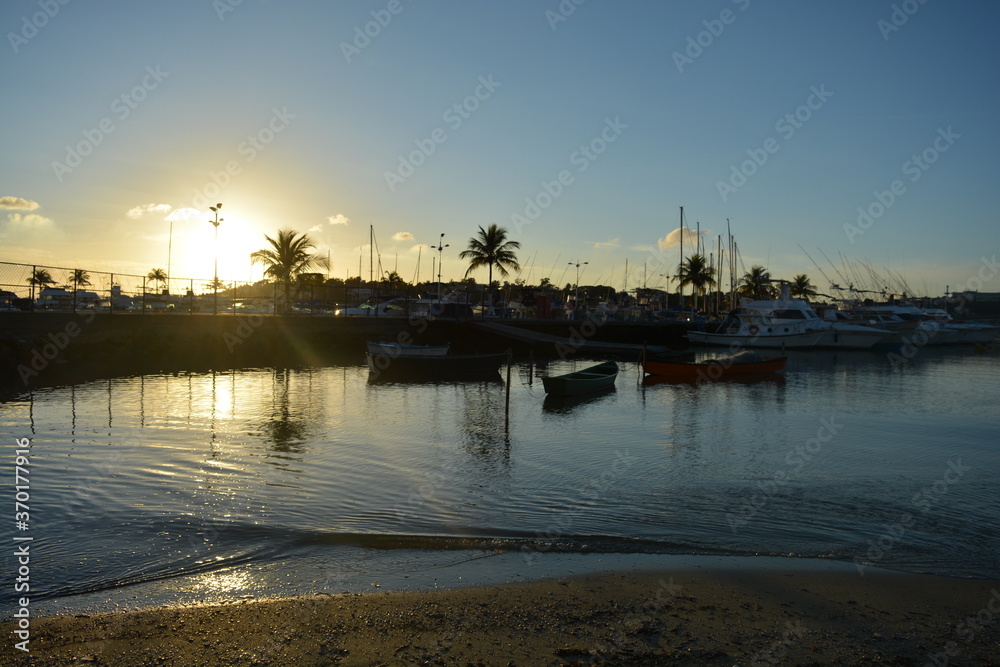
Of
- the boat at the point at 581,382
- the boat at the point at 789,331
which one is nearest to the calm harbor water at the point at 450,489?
the boat at the point at 581,382

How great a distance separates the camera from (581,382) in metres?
28.5

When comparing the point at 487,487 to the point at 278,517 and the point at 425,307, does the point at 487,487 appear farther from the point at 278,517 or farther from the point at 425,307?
the point at 425,307

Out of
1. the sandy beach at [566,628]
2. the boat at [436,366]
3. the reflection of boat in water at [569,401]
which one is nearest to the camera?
the sandy beach at [566,628]

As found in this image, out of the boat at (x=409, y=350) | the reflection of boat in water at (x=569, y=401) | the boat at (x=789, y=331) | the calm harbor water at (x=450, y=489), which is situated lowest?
the calm harbor water at (x=450, y=489)

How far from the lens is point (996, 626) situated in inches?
290

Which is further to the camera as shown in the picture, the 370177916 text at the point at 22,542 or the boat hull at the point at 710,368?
the boat hull at the point at 710,368

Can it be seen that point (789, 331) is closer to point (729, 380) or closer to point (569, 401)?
point (729, 380)

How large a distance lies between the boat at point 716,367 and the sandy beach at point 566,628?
29.2m

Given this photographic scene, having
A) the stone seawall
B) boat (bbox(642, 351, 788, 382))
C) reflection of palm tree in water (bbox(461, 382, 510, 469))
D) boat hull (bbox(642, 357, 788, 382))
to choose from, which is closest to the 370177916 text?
reflection of palm tree in water (bbox(461, 382, 510, 469))

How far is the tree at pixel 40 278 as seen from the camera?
31.8 meters

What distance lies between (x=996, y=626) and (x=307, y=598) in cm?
790

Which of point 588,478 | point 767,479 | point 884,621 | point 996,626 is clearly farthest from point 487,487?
point 996,626

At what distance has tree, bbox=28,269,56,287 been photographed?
31791 millimetres

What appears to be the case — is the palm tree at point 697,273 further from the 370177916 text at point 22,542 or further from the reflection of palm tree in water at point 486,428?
the 370177916 text at point 22,542
